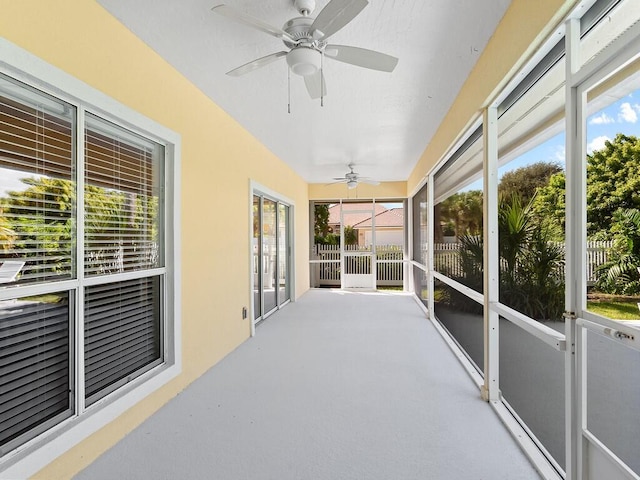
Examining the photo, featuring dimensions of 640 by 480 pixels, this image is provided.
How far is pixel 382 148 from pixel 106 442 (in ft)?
15.3

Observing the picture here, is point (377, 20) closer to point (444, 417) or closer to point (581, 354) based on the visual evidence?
point (581, 354)

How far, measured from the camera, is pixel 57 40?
68.2 inches

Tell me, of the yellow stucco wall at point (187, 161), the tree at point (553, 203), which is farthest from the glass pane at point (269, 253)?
the tree at point (553, 203)

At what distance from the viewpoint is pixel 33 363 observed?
1.68 m

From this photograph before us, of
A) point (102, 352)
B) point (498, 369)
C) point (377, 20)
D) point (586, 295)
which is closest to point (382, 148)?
point (377, 20)

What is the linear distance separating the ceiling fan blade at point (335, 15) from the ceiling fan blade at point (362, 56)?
132 millimetres

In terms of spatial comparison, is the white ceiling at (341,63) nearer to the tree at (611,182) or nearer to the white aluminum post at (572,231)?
the white aluminum post at (572,231)

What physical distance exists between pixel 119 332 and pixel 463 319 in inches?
127

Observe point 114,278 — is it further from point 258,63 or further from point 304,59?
point 304,59

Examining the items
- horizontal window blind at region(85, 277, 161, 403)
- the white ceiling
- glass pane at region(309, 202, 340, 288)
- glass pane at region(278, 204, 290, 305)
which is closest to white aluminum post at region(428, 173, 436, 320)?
the white ceiling

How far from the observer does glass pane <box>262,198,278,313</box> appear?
5.27m

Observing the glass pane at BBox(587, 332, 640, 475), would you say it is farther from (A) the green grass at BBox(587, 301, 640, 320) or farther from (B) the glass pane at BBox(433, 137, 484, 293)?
(B) the glass pane at BBox(433, 137, 484, 293)

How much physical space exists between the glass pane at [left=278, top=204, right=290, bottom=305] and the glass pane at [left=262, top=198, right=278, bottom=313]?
0.82ft

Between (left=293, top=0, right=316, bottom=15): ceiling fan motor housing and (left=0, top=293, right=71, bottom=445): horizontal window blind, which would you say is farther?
(left=293, top=0, right=316, bottom=15): ceiling fan motor housing
